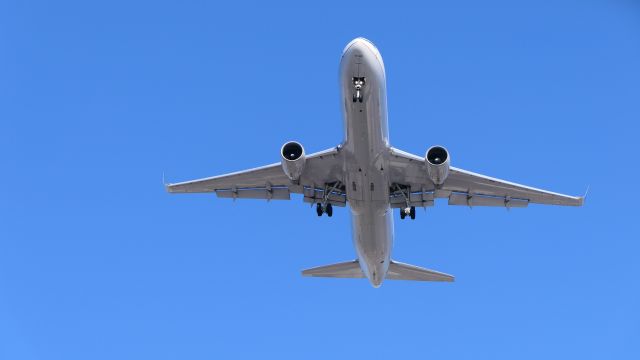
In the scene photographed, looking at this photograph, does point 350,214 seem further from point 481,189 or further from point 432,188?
point 481,189

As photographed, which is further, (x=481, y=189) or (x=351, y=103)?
(x=481, y=189)

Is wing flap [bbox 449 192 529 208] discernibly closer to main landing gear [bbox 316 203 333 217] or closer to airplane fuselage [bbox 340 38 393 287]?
airplane fuselage [bbox 340 38 393 287]

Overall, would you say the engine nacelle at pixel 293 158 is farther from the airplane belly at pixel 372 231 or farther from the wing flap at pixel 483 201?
the wing flap at pixel 483 201

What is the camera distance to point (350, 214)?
36.4m

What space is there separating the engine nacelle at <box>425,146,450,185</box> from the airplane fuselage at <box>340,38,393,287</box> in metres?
1.72

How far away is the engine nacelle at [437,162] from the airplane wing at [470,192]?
1463 millimetres

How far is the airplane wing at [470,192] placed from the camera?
3650 centimetres

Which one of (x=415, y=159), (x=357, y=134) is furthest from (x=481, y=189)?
(x=357, y=134)

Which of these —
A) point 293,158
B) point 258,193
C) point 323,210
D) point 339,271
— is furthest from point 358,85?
point 339,271

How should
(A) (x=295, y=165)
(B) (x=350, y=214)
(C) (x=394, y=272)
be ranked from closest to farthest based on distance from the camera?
(A) (x=295, y=165) < (B) (x=350, y=214) < (C) (x=394, y=272)

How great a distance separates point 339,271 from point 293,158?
899 centimetres

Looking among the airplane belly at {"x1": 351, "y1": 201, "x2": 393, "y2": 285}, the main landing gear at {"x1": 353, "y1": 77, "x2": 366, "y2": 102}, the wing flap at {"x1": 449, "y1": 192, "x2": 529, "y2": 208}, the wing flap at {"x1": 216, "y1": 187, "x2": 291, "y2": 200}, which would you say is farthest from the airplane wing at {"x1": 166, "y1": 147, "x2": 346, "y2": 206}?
the wing flap at {"x1": 449, "y1": 192, "x2": 529, "y2": 208}

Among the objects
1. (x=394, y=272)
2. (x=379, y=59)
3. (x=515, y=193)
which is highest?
(x=379, y=59)

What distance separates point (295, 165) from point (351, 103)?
3.81 metres
